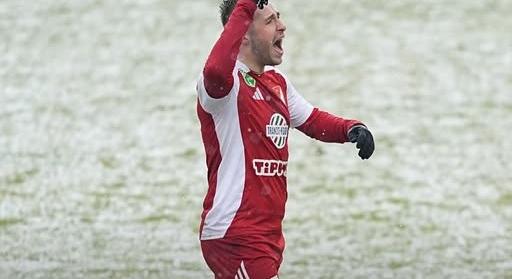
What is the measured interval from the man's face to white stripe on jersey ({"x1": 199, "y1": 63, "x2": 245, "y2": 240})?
0.17m

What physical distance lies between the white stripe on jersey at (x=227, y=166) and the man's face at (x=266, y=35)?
Result: 0.57 ft

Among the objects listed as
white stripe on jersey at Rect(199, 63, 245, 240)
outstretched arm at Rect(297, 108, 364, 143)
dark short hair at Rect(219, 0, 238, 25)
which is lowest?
white stripe on jersey at Rect(199, 63, 245, 240)

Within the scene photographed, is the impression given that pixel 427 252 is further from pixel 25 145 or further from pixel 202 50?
pixel 202 50

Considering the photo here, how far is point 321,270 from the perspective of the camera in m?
8.68

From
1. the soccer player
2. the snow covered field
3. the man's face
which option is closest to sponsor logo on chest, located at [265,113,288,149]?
the soccer player

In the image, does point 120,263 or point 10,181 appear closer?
point 120,263

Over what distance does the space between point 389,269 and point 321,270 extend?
0.60m

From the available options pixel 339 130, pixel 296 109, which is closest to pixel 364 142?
pixel 339 130

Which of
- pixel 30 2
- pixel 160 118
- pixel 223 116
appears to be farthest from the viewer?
pixel 30 2

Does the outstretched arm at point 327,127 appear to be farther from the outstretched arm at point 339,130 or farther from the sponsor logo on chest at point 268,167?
the sponsor logo on chest at point 268,167

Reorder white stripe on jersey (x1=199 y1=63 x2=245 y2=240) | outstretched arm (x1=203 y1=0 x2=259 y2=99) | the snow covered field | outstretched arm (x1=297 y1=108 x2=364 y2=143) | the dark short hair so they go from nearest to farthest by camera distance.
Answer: outstretched arm (x1=203 y1=0 x2=259 y2=99) → white stripe on jersey (x1=199 y1=63 x2=245 y2=240) → the dark short hair → outstretched arm (x1=297 y1=108 x2=364 y2=143) → the snow covered field

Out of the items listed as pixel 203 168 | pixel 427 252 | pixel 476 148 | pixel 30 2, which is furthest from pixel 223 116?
pixel 30 2

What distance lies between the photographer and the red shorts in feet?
16.2

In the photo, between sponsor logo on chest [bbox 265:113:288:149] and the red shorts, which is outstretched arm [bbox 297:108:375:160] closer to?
sponsor logo on chest [bbox 265:113:288:149]
